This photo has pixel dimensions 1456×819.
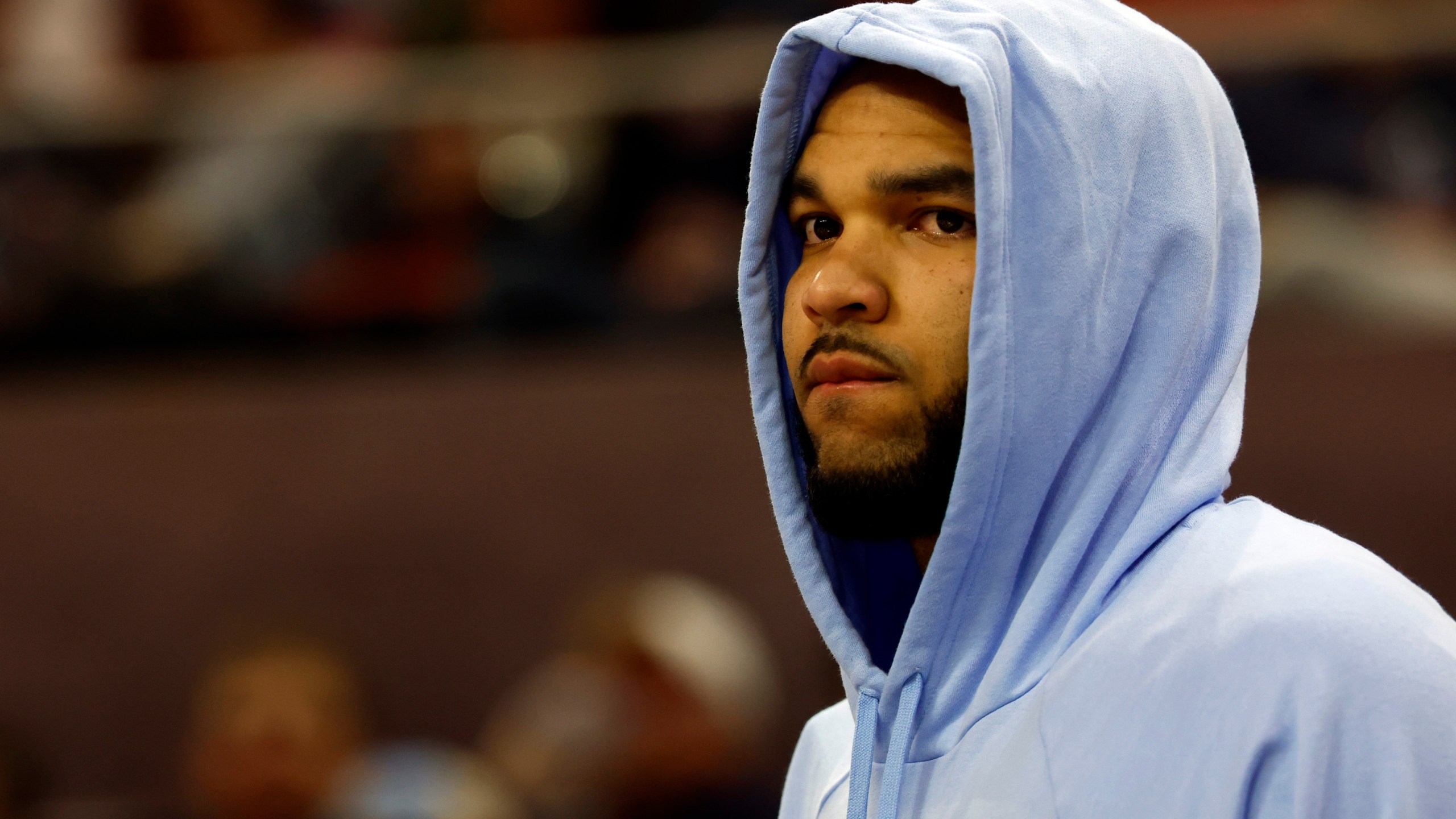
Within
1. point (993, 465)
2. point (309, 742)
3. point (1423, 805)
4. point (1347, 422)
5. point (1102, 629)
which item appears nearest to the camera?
point (1423, 805)

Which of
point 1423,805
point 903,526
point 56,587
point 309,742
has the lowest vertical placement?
point 309,742

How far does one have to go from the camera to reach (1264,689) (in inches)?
40.2

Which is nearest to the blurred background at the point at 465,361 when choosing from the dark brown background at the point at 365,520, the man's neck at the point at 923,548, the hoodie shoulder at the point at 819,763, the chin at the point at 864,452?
the dark brown background at the point at 365,520

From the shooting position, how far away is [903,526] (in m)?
1.32

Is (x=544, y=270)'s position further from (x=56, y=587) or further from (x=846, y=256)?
(x=846, y=256)

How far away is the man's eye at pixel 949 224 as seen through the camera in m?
1.30

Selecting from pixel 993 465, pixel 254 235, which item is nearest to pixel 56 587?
pixel 254 235

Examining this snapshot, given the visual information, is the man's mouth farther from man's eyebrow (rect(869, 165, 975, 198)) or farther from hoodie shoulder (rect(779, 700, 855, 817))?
hoodie shoulder (rect(779, 700, 855, 817))

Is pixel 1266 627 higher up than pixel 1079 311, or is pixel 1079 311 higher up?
pixel 1079 311

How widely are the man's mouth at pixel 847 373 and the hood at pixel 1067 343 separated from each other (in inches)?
3.4

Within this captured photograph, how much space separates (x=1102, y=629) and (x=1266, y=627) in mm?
123

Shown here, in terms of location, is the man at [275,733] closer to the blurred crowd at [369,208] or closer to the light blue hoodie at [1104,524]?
the blurred crowd at [369,208]

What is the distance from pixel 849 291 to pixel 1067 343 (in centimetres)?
17

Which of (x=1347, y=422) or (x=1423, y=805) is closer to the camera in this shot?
(x=1423, y=805)
